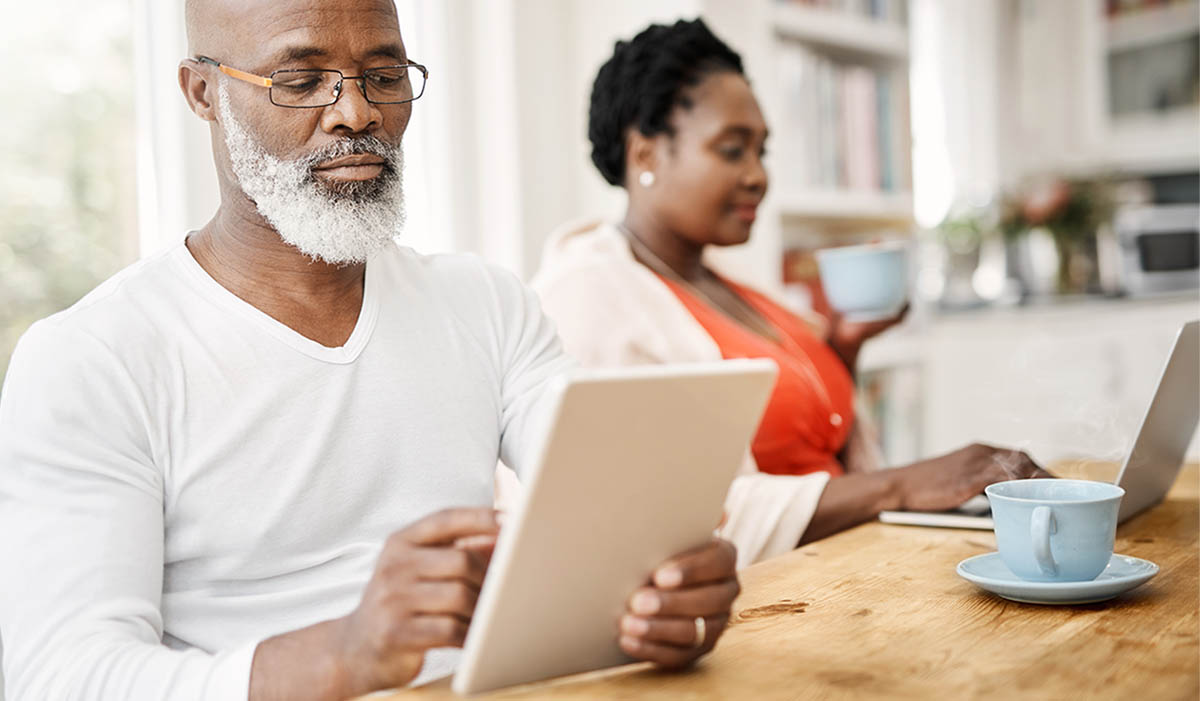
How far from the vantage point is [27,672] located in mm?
907

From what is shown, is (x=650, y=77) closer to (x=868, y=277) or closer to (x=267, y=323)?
(x=868, y=277)

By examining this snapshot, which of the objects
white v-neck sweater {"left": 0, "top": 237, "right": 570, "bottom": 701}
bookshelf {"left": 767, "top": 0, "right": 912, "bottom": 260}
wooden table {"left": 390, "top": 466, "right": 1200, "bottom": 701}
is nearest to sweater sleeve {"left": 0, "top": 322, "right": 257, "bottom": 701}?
white v-neck sweater {"left": 0, "top": 237, "right": 570, "bottom": 701}

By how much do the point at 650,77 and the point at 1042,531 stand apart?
1236mm

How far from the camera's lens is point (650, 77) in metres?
1.99

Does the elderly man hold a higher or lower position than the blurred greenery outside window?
lower

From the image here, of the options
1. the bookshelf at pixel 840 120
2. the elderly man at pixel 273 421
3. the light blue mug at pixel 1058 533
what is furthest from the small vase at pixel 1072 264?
the light blue mug at pixel 1058 533

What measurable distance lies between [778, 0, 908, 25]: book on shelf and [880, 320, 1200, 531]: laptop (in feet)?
5.49

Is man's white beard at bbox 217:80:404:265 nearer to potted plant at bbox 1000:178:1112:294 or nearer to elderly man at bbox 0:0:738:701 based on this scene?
elderly man at bbox 0:0:738:701

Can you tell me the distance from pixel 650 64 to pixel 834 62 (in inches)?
52.3

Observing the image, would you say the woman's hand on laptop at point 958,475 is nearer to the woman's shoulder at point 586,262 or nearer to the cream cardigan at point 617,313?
the cream cardigan at point 617,313

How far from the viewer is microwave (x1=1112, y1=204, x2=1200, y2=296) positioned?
4051 mm

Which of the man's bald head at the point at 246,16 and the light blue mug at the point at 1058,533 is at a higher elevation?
the man's bald head at the point at 246,16

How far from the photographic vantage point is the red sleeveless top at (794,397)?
1.89 metres

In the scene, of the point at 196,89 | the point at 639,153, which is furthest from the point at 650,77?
the point at 196,89
